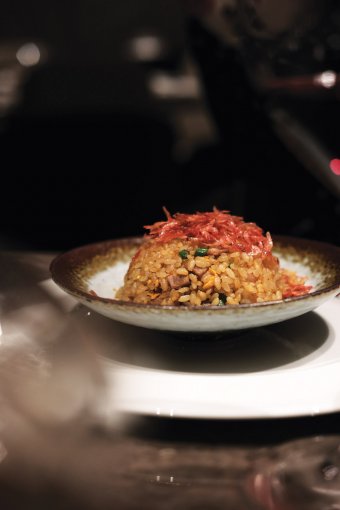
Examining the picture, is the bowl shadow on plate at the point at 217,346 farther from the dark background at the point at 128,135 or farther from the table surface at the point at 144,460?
the dark background at the point at 128,135

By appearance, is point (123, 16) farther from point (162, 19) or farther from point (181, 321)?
point (181, 321)

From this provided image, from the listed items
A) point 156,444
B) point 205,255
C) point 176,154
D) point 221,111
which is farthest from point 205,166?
point 156,444

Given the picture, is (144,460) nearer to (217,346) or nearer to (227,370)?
(227,370)

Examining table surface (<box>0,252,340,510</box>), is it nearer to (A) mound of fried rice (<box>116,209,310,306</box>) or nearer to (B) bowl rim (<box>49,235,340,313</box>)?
(B) bowl rim (<box>49,235,340,313</box>)

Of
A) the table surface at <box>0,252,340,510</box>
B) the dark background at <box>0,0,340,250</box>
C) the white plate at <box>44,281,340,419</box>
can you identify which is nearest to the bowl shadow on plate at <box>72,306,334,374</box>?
the white plate at <box>44,281,340,419</box>

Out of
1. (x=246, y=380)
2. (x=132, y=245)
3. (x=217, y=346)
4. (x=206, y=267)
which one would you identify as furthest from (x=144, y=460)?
(x=132, y=245)

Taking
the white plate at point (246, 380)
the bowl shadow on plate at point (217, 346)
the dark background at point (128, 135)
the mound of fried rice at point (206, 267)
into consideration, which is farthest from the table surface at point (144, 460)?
the dark background at point (128, 135)
